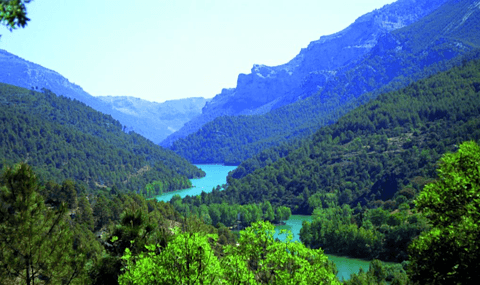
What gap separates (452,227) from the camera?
1195 cm

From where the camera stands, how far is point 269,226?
14273mm

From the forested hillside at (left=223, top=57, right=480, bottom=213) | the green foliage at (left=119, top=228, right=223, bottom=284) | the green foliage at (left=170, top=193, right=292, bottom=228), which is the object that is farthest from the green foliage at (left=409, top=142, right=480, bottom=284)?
the forested hillside at (left=223, top=57, right=480, bottom=213)

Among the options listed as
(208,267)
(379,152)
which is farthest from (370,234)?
(379,152)

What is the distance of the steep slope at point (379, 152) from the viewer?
108812 millimetres

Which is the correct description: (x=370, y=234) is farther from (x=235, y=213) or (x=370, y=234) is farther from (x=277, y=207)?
(x=277, y=207)

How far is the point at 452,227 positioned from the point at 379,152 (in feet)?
419

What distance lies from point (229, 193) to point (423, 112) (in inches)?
3011

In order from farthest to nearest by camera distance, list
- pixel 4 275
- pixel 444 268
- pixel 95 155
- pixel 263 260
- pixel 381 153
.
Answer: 1. pixel 95 155
2. pixel 381 153
3. pixel 4 275
4. pixel 263 260
5. pixel 444 268

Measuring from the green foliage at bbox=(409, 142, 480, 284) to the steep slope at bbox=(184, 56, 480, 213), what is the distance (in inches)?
3033

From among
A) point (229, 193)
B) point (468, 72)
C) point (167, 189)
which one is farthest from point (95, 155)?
point (468, 72)

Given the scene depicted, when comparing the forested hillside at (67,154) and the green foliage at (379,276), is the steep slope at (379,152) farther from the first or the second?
the forested hillside at (67,154)

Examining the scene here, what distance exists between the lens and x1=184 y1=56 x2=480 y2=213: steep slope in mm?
108812

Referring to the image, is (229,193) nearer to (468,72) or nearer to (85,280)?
(468,72)

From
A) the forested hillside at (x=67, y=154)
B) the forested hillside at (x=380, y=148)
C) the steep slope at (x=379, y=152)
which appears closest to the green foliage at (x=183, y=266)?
Answer: the steep slope at (x=379, y=152)
